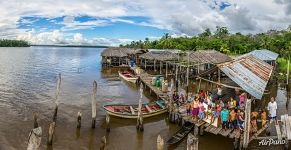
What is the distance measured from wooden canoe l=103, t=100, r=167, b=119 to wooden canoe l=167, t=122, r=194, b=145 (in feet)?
14.0

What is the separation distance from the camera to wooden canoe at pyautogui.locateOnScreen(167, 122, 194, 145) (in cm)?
1861

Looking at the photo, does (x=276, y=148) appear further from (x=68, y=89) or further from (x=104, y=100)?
(x=68, y=89)

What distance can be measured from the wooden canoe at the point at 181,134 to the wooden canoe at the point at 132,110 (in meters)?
4.26

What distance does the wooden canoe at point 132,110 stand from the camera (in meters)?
23.1

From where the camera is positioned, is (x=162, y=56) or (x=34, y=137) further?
(x=162, y=56)

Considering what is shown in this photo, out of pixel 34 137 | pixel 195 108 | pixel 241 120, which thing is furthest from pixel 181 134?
pixel 34 137

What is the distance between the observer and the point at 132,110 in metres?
24.0

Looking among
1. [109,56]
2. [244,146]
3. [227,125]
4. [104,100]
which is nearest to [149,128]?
[227,125]

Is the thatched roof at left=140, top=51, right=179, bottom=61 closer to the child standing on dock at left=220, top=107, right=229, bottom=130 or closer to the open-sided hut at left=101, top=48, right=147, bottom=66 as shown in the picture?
the open-sided hut at left=101, top=48, right=147, bottom=66

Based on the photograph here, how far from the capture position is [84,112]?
2552 centimetres

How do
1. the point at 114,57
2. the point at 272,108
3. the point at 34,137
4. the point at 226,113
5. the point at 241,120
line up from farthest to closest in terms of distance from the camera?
the point at 114,57
the point at 272,108
the point at 226,113
the point at 241,120
the point at 34,137

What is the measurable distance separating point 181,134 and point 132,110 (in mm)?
5822

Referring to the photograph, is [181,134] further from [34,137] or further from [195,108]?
[34,137]

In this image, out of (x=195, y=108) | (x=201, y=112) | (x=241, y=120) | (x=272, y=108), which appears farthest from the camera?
(x=195, y=108)
